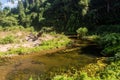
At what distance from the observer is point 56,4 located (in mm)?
60688

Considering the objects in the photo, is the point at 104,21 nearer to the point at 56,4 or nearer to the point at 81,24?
the point at 81,24

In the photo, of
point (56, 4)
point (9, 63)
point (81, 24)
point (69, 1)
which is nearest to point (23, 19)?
point (56, 4)

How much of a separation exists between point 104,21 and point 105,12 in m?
3.09

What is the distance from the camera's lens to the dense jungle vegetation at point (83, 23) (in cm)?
2430

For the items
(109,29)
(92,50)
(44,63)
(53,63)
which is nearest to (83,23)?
(109,29)

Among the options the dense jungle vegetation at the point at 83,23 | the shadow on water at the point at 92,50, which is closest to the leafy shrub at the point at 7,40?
the dense jungle vegetation at the point at 83,23

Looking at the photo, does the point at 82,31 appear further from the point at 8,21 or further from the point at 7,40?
the point at 8,21

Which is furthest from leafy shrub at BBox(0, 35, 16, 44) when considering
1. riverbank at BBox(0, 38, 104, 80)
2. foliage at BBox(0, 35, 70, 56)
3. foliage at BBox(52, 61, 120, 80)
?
foliage at BBox(52, 61, 120, 80)

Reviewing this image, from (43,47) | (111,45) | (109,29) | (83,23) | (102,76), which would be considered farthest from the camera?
(83,23)

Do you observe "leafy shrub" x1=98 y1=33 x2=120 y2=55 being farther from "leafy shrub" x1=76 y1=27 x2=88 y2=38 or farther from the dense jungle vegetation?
"leafy shrub" x1=76 y1=27 x2=88 y2=38

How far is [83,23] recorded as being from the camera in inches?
1886

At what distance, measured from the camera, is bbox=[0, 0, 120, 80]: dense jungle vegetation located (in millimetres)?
24298

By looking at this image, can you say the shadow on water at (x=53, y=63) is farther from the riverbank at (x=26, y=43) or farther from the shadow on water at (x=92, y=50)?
the riverbank at (x=26, y=43)

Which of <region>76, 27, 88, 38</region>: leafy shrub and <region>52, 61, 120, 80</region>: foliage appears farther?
<region>76, 27, 88, 38</region>: leafy shrub
